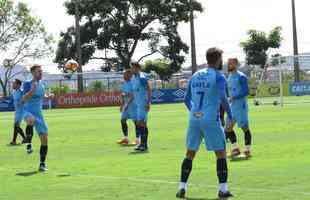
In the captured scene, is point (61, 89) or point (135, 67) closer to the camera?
point (135, 67)

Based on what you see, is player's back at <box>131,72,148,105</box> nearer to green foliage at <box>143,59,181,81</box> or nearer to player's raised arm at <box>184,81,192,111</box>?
player's raised arm at <box>184,81,192,111</box>

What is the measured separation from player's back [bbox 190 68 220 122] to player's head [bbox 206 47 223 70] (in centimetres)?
10

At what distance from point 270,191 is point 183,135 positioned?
12.8 meters

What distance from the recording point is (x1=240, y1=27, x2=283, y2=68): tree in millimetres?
73312

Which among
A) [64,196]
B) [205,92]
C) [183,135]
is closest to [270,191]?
[205,92]

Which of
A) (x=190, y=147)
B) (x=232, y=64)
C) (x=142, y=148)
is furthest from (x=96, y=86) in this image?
Answer: (x=190, y=147)

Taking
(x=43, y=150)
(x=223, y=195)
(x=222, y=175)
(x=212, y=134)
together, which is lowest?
(x=223, y=195)

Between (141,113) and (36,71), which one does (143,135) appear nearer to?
(141,113)

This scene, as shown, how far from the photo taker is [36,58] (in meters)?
78.9

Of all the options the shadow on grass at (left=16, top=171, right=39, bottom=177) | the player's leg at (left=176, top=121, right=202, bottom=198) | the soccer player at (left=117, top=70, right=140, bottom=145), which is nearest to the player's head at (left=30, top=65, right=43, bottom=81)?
the shadow on grass at (left=16, top=171, right=39, bottom=177)

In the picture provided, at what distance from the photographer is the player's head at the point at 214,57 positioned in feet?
37.1

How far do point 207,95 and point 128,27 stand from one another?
210 ft

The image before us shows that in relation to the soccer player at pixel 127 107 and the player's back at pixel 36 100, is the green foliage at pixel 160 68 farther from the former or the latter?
the player's back at pixel 36 100

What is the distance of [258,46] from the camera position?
7344cm
